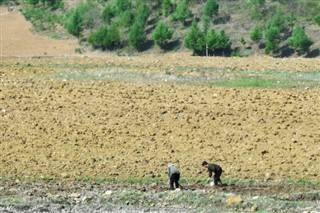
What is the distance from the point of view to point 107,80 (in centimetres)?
2681

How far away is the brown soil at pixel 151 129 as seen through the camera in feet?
65.7

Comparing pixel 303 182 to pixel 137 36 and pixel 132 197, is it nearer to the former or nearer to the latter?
pixel 132 197

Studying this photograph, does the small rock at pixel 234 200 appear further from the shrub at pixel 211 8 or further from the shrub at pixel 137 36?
the shrub at pixel 211 8

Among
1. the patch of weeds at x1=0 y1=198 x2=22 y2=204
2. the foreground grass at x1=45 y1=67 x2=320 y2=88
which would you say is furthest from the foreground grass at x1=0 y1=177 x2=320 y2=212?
the foreground grass at x1=45 y1=67 x2=320 y2=88

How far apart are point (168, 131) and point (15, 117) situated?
4070 millimetres

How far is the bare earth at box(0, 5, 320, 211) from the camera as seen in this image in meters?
20.0

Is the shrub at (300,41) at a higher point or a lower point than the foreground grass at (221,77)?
lower

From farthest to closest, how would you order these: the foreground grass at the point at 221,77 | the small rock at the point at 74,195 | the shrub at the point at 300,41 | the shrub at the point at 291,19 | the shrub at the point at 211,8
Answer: the shrub at the point at 211,8, the shrub at the point at 291,19, the shrub at the point at 300,41, the foreground grass at the point at 221,77, the small rock at the point at 74,195

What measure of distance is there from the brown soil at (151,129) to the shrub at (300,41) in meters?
14.2

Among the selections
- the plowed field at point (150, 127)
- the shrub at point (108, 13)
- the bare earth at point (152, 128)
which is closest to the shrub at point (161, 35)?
the shrub at point (108, 13)

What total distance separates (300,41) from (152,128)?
20958 millimetres

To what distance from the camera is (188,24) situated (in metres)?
49.7

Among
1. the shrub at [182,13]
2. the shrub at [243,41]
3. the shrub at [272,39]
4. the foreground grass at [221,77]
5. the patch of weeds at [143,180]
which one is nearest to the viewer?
the patch of weeds at [143,180]

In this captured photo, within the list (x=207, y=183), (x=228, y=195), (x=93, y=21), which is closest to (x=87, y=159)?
(x=207, y=183)
